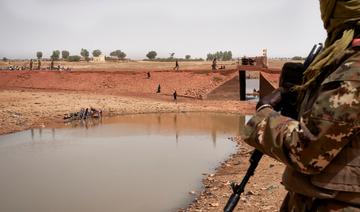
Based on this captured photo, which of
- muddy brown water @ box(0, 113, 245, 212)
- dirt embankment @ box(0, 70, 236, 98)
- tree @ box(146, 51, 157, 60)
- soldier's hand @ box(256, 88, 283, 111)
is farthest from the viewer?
tree @ box(146, 51, 157, 60)

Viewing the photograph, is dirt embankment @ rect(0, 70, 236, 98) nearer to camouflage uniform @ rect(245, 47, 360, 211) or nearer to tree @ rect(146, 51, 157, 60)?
camouflage uniform @ rect(245, 47, 360, 211)

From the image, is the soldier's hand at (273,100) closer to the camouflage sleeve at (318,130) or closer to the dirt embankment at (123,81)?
the camouflage sleeve at (318,130)

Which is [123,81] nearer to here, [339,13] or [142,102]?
[142,102]

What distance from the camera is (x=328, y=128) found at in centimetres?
155

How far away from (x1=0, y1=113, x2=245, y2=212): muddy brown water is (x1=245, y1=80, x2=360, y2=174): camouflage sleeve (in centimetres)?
699

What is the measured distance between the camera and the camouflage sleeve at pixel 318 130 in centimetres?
154

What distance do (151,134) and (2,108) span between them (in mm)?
9401

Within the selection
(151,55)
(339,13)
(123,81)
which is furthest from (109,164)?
(151,55)

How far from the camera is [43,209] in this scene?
28.4 feet

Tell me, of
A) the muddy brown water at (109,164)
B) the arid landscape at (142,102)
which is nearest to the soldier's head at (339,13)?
the arid landscape at (142,102)

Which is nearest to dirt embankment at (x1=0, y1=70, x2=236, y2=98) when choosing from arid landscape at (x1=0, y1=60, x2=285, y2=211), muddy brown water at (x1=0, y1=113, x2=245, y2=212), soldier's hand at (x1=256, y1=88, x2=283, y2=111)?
arid landscape at (x1=0, y1=60, x2=285, y2=211)

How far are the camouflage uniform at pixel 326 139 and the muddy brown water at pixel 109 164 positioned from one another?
696 centimetres

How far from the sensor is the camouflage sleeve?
60.5 inches

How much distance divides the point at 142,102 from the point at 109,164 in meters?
15.1
